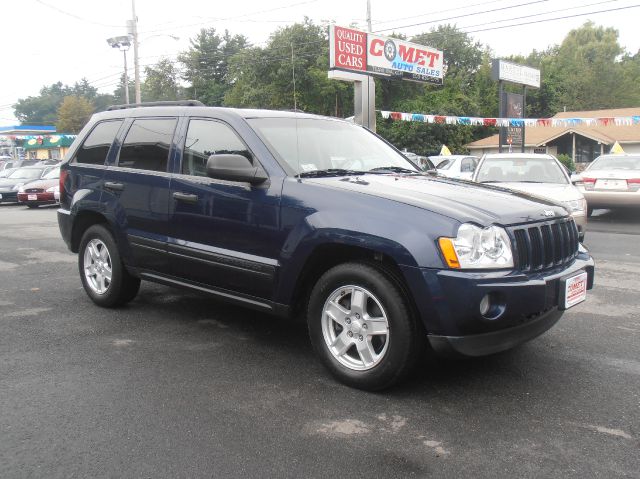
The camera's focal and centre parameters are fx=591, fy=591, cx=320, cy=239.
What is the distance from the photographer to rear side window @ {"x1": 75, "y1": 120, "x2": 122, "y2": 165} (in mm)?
5570

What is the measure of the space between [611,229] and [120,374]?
10612 mm

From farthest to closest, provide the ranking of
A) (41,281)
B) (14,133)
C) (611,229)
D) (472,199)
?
(14,133)
(611,229)
(41,281)
(472,199)

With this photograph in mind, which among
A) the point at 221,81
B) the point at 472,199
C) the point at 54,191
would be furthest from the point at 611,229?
the point at 221,81

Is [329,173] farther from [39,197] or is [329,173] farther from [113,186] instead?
[39,197]

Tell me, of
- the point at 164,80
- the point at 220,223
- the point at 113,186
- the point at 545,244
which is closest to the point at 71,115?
the point at 164,80

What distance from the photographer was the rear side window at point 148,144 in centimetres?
495

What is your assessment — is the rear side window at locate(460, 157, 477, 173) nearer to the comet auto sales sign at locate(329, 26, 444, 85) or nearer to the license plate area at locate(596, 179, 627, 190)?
the comet auto sales sign at locate(329, 26, 444, 85)

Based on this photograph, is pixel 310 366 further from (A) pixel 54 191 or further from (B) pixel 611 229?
(A) pixel 54 191

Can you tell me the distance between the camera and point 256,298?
4246 millimetres

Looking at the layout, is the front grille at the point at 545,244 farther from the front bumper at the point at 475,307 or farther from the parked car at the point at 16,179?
the parked car at the point at 16,179

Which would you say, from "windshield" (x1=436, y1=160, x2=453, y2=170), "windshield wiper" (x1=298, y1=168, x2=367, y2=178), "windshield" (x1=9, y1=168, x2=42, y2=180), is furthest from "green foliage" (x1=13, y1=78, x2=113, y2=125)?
"windshield wiper" (x1=298, y1=168, x2=367, y2=178)

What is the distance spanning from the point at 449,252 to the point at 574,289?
103 centimetres

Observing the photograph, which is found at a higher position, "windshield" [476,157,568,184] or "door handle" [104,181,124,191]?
"windshield" [476,157,568,184]

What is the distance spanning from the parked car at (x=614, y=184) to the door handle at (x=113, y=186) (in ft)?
32.2
